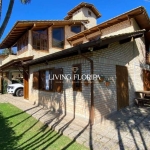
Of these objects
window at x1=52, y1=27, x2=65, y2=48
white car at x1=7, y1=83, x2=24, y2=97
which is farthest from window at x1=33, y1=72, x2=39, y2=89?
white car at x1=7, y1=83, x2=24, y2=97

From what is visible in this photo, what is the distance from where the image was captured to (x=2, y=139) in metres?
5.09

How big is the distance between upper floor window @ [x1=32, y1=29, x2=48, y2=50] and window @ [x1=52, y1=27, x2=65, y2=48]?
92 cm

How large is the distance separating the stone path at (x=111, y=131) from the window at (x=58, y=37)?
30.6 ft

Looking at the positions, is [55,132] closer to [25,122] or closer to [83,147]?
[83,147]

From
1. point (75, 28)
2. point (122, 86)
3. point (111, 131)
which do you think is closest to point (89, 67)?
point (111, 131)

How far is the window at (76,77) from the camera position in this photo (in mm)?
6809

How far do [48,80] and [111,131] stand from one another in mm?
5184

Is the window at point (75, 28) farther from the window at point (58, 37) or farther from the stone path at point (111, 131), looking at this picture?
the stone path at point (111, 131)

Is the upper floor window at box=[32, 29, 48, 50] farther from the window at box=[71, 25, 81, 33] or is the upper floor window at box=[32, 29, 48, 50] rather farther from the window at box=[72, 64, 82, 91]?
the window at box=[72, 64, 82, 91]

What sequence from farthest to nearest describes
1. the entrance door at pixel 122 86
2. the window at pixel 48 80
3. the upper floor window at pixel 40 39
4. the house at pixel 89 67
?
the upper floor window at pixel 40 39
the window at pixel 48 80
the entrance door at pixel 122 86
the house at pixel 89 67

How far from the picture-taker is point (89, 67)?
20.7 feet

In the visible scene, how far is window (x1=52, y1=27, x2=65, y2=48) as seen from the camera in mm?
14697

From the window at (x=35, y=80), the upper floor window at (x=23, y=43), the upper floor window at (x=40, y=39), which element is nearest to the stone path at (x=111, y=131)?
the window at (x=35, y=80)

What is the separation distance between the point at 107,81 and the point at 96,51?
1587 millimetres
